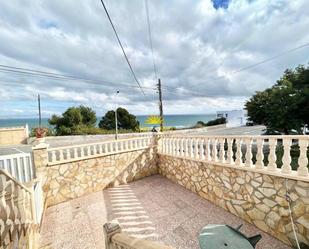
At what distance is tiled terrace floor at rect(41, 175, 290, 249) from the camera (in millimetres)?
3277

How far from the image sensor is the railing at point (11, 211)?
1.93m

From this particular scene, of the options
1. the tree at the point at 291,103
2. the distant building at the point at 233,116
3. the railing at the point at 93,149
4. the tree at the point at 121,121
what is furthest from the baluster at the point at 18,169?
the distant building at the point at 233,116

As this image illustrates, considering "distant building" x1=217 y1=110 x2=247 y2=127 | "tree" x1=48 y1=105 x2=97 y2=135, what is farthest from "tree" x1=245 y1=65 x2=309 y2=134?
"distant building" x1=217 y1=110 x2=247 y2=127

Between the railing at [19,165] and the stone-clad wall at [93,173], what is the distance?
0.76 ft

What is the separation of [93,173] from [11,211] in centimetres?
350

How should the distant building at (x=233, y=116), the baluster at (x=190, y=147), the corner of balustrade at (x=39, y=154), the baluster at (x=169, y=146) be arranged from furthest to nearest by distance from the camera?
the distant building at (x=233, y=116) < the baluster at (x=169, y=146) < the baluster at (x=190, y=147) < the corner of balustrade at (x=39, y=154)

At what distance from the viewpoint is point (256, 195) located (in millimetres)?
3543

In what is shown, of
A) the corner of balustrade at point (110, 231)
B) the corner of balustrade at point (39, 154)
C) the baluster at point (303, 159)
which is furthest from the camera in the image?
the corner of balustrade at point (39, 154)

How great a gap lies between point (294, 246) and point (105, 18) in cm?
619

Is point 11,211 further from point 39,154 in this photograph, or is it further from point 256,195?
point 256,195

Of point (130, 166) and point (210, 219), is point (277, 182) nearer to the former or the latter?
point (210, 219)

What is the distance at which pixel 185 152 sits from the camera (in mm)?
5637

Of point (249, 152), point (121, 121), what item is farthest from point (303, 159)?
point (121, 121)

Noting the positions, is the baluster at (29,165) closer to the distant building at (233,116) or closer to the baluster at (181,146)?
the baluster at (181,146)
